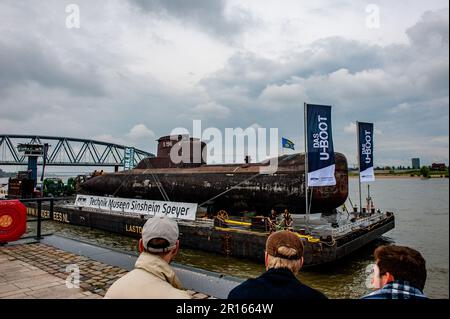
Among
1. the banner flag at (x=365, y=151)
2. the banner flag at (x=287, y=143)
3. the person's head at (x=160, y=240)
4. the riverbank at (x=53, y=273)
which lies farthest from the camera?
the banner flag at (x=365, y=151)

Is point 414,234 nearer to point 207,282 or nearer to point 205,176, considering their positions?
point 205,176

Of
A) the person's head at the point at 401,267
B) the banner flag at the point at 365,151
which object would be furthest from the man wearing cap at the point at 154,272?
the banner flag at the point at 365,151

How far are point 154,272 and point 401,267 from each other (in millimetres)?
2086

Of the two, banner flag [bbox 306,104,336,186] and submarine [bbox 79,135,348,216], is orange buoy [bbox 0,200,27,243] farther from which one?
banner flag [bbox 306,104,336,186]

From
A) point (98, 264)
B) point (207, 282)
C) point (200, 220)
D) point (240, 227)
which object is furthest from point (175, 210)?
point (207, 282)

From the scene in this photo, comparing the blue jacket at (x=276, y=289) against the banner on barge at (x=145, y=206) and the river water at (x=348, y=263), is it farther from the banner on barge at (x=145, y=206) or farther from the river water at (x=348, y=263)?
the banner on barge at (x=145, y=206)

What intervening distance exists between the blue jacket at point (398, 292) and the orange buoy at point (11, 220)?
31.4 ft

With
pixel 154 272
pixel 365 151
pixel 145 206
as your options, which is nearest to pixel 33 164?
pixel 145 206

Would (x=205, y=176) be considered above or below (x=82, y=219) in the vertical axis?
above

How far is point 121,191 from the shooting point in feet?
89.0

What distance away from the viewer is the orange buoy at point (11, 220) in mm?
8633

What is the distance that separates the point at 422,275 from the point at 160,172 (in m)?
23.3

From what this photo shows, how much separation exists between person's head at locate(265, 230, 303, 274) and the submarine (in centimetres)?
1232
